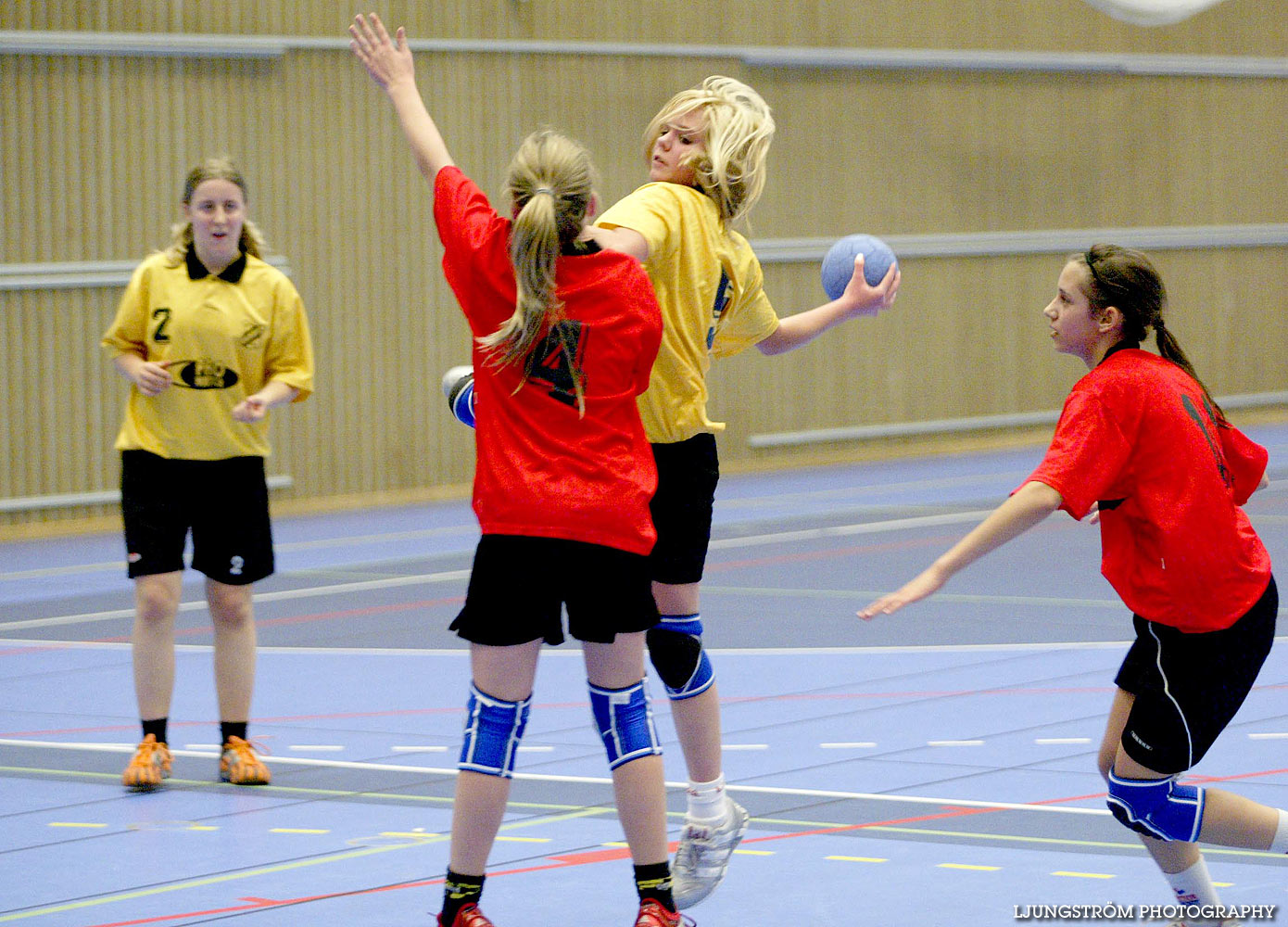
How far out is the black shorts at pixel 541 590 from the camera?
365 cm

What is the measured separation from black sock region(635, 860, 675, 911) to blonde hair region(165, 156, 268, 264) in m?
2.63

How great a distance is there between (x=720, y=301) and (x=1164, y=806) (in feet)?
5.02

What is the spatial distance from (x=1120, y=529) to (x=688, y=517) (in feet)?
3.35

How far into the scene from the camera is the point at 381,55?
4.01 meters

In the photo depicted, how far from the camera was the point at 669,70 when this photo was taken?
15812 millimetres

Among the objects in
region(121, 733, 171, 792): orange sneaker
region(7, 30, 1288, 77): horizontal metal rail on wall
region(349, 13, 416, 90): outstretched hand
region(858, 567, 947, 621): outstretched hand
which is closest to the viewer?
region(858, 567, 947, 621): outstretched hand

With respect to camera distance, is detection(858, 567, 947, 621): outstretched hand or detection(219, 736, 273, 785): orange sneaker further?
detection(219, 736, 273, 785): orange sneaker

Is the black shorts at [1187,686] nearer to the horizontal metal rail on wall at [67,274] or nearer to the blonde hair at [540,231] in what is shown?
the blonde hair at [540,231]

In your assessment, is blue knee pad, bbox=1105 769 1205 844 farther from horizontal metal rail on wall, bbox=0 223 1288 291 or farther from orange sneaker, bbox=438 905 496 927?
horizontal metal rail on wall, bbox=0 223 1288 291

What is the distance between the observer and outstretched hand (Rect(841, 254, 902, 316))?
4.52 meters

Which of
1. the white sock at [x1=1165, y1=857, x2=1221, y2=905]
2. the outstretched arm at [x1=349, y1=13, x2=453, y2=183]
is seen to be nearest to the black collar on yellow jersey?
the outstretched arm at [x1=349, y1=13, x2=453, y2=183]

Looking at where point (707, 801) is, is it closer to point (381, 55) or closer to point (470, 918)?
point (470, 918)

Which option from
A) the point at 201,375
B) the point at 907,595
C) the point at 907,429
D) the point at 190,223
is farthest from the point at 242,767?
the point at 907,429

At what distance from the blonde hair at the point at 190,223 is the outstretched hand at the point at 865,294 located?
198cm
